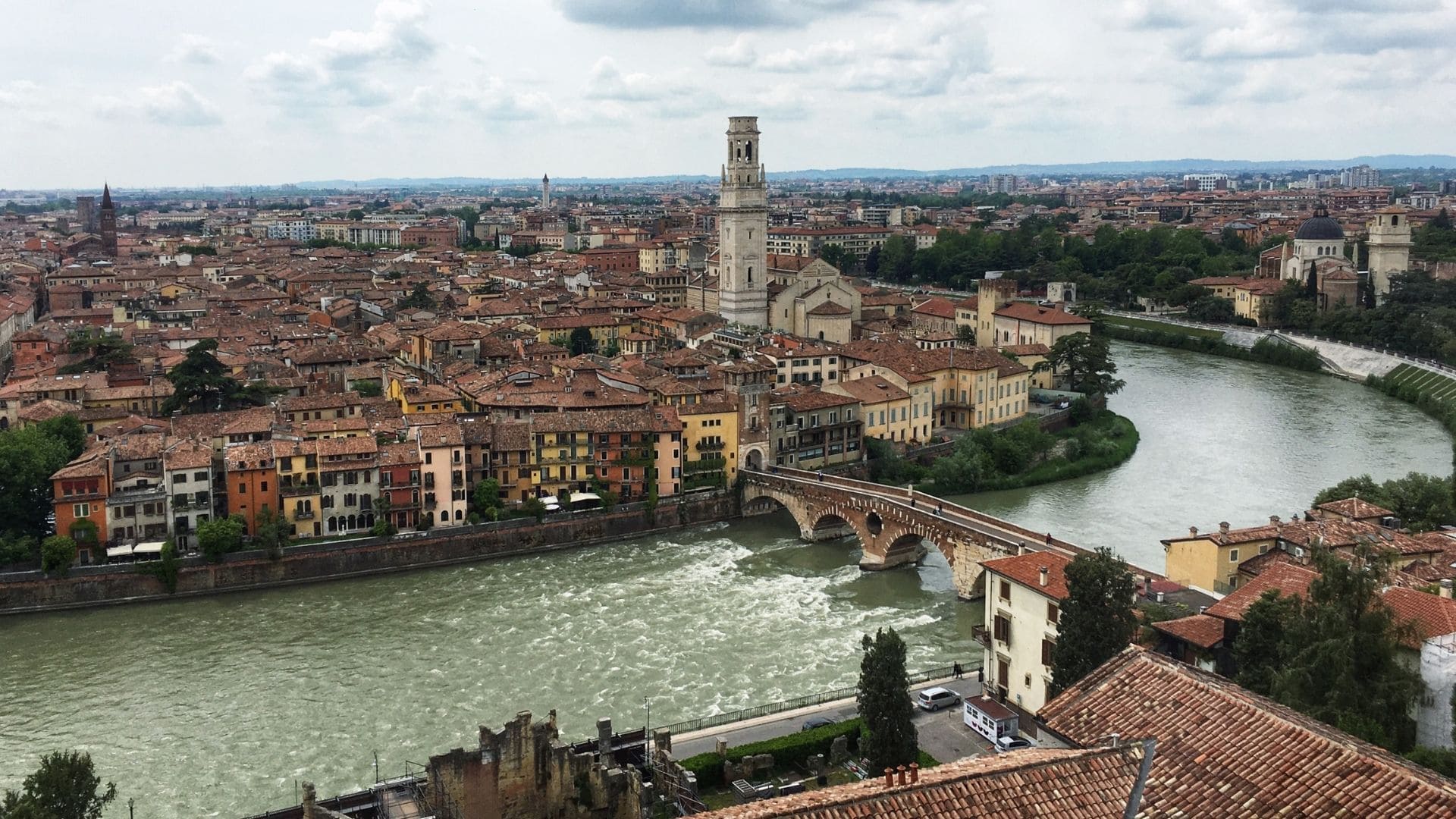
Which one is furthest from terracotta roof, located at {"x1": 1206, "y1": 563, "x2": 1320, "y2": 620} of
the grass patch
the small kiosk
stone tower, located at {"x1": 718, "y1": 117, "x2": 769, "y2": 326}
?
the grass patch

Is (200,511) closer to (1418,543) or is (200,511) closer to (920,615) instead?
(920,615)

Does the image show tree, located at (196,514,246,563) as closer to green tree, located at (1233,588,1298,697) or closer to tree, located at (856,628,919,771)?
tree, located at (856,628,919,771)

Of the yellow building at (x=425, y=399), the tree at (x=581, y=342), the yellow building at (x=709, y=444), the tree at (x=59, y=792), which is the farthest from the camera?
the tree at (x=581, y=342)

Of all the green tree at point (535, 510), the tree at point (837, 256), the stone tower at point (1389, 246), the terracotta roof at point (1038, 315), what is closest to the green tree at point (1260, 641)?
the green tree at point (535, 510)

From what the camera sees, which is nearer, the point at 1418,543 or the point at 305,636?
the point at 1418,543

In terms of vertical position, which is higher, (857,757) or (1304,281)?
(1304,281)

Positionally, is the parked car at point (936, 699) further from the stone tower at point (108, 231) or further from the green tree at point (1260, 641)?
the stone tower at point (108, 231)

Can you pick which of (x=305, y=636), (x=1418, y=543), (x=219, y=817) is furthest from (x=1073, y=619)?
(x=305, y=636)
